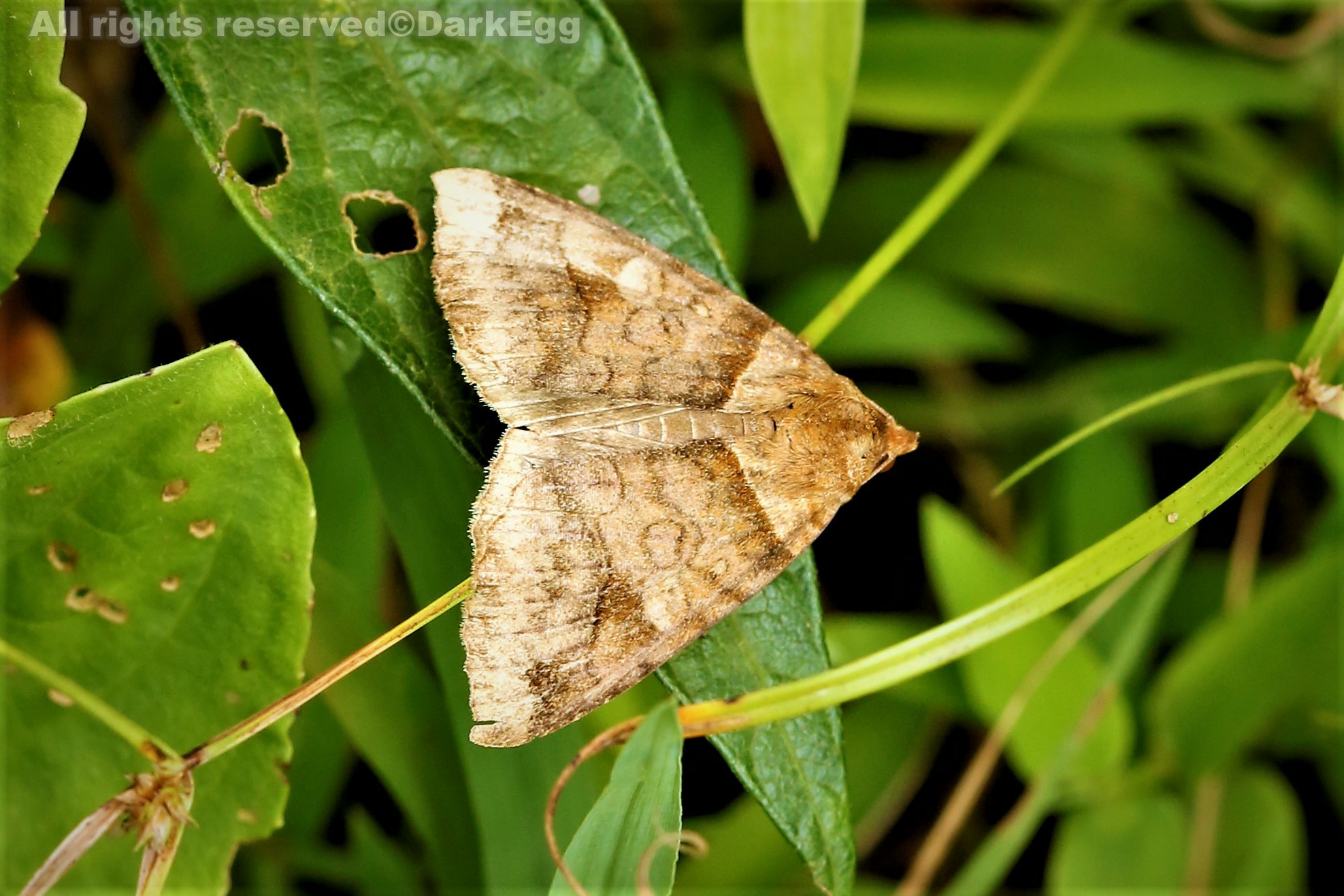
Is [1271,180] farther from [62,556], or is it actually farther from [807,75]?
[62,556]

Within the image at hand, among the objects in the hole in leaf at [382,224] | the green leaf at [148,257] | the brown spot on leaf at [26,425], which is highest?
the hole in leaf at [382,224]

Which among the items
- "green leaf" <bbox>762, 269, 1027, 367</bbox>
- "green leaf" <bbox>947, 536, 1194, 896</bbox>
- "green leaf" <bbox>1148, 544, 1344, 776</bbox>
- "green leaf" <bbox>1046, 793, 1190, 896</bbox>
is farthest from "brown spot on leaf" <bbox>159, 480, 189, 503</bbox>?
"green leaf" <bbox>1148, 544, 1344, 776</bbox>

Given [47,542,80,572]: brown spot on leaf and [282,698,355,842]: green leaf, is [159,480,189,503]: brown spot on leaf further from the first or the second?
[282,698,355,842]: green leaf

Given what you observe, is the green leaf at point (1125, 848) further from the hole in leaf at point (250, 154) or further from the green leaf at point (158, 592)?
the hole in leaf at point (250, 154)

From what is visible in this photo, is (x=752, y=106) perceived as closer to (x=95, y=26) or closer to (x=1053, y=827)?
(x=95, y=26)

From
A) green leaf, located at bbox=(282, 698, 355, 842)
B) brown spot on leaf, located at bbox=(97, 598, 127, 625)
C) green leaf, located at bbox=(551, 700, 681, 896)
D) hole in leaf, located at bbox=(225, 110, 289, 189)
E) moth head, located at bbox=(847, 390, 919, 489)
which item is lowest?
green leaf, located at bbox=(282, 698, 355, 842)

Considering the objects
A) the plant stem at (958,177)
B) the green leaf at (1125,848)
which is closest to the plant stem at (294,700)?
the plant stem at (958,177)

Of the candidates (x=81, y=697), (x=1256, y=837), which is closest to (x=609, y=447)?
(x=81, y=697)
